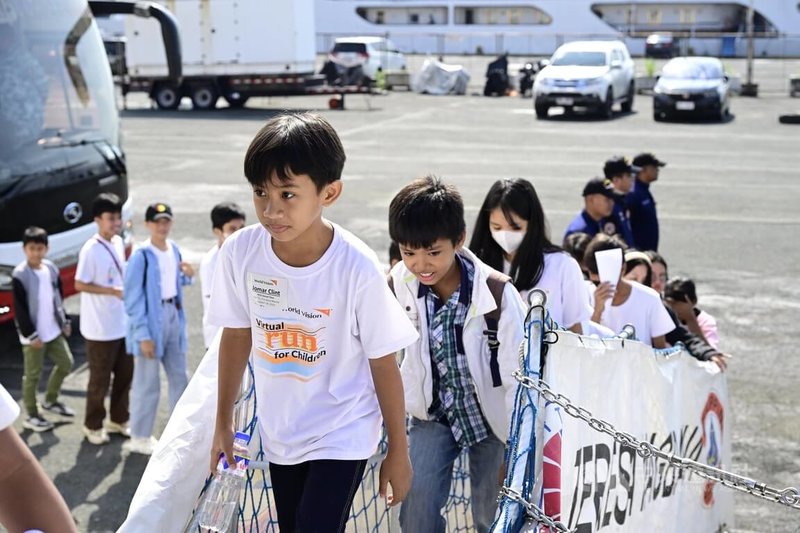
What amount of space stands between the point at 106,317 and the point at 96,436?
2.58 ft

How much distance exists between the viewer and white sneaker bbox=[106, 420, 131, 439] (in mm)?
6969

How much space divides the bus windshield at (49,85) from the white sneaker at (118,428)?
263 cm

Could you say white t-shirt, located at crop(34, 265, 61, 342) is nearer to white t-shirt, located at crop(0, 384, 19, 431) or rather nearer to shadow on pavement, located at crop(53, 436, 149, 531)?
shadow on pavement, located at crop(53, 436, 149, 531)

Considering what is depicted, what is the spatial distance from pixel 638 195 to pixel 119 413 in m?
4.46

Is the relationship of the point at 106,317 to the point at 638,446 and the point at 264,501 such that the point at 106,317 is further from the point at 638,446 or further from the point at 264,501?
the point at 638,446

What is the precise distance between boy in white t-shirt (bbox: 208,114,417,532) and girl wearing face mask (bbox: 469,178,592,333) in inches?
53.7

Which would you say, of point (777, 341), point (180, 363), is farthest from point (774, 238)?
point (180, 363)

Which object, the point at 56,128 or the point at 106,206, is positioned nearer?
the point at 106,206

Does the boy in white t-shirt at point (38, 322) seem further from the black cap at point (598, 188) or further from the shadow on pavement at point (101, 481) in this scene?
the black cap at point (598, 188)

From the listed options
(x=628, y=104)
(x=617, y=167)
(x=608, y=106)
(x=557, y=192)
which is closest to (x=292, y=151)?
(x=617, y=167)

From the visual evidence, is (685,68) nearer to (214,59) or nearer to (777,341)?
(214,59)

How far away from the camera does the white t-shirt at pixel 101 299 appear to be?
7016 millimetres

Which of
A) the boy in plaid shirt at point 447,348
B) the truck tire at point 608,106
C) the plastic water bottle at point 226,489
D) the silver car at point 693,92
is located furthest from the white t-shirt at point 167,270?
the truck tire at point 608,106

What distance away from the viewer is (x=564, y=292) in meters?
4.37
